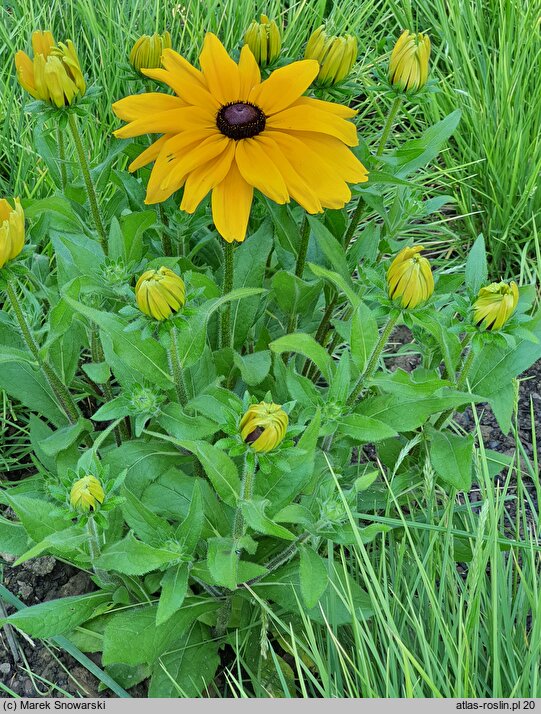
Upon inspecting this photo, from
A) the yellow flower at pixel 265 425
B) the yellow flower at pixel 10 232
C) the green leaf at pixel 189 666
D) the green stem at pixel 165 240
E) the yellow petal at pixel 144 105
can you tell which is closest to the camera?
the yellow flower at pixel 265 425

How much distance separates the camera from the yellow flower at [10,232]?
3.78ft

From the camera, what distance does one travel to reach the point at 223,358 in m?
1.57

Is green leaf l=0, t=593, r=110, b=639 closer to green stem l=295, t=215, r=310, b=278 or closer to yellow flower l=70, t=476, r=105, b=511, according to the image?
yellow flower l=70, t=476, r=105, b=511

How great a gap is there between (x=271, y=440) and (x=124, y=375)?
0.47 metres

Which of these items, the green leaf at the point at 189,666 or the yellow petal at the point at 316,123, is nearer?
the yellow petal at the point at 316,123

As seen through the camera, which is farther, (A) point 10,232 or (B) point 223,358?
(B) point 223,358

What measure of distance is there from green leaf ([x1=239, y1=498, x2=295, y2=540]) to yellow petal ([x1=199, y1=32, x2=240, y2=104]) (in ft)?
2.44

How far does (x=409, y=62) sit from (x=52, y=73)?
2.09 ft

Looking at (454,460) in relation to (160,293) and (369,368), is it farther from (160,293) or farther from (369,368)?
(160,293)

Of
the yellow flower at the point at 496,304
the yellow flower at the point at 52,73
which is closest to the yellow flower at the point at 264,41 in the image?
the yellow flower at the point at 52,73

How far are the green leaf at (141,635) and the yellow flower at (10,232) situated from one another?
0.68 meters

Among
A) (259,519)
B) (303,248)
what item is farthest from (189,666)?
(303,248)

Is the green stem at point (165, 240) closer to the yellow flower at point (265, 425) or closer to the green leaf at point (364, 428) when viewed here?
the green leaf at point (364, 428)

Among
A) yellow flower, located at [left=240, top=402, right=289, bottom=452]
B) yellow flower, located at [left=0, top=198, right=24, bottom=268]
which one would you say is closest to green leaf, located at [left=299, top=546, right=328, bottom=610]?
yellow flower, located at [left=240, top=402, right=289, bottom=452]
